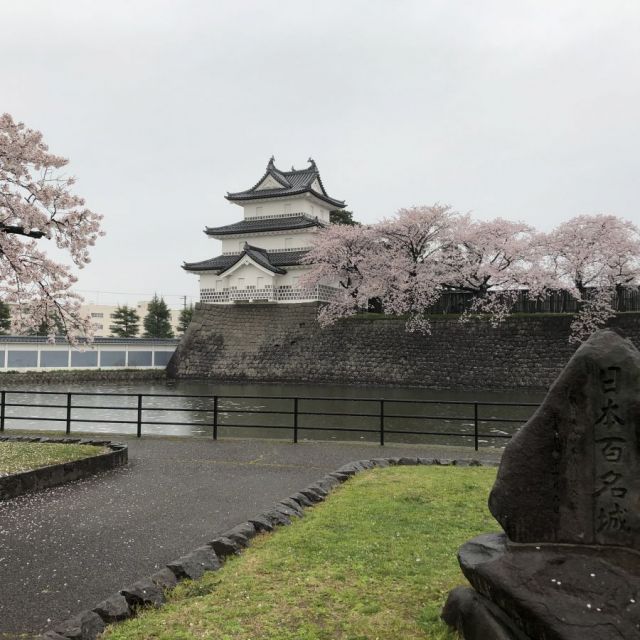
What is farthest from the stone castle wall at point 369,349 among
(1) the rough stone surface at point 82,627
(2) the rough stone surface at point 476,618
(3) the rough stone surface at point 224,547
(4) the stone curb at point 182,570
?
(1) the rough stone surface at point 82,627

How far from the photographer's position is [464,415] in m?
18.7

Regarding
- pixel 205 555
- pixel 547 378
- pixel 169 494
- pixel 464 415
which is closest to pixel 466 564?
pixel 205 555

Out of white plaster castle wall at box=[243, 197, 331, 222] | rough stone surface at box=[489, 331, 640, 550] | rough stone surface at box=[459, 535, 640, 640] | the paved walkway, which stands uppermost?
white plaster castle wall at box=[243, 197, 331, 222]

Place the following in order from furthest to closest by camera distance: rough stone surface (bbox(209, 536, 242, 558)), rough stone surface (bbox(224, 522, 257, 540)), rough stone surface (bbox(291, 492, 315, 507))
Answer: rough stone surface (bbox(291, 492, 315, 507))
rough stone surface (bbox(224, 522, 257, 540))
rough stone surface (bbox(209, 536, 242, 558))

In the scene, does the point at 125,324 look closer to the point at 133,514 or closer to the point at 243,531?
the point at 133,514

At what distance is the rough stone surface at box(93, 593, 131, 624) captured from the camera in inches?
141

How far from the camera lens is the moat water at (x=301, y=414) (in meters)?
12.9

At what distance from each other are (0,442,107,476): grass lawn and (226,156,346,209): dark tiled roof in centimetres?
3224

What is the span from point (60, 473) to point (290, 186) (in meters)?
35.9

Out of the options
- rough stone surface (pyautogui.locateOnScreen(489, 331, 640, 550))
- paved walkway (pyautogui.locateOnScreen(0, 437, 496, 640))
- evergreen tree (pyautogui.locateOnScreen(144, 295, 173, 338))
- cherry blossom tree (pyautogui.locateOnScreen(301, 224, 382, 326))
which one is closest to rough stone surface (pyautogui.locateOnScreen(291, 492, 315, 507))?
paved walkway (pyautogui.locateOnScreen(0, 437, 496, 640))

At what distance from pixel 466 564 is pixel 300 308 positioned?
34.6m

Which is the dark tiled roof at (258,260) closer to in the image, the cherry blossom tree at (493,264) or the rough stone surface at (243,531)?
the cherry blossom tree at (493,264)

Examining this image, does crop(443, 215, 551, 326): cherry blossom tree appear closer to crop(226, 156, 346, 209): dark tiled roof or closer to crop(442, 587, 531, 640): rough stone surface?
crop(226, 156, 346, 209): dark tiled roof

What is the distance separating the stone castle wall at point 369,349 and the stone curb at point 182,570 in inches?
980
